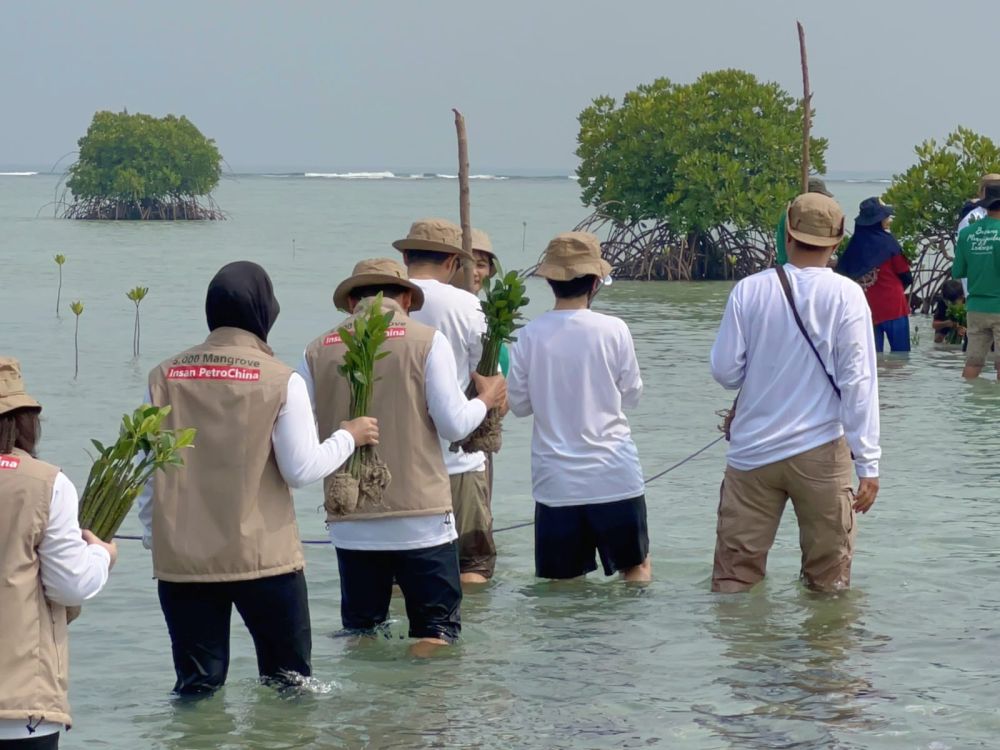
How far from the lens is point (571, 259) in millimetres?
7086

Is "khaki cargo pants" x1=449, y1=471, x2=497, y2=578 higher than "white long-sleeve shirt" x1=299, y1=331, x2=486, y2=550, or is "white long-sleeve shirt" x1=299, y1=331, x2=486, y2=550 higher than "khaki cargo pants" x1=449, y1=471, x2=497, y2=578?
"white long-sleeve shirt" x1=299, y1=331, x2=486, y2=550

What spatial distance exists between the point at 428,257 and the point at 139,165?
55.1 m

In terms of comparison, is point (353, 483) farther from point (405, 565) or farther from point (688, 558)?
point (688, 558)

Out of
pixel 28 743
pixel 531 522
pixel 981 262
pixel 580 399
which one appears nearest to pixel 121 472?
pixel 28 743

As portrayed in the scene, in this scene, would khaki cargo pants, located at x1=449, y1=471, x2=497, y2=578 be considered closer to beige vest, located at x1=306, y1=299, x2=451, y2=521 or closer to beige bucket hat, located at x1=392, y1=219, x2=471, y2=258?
beige bucket hat, located at x1=392, y1=219, x2=471, y2=258

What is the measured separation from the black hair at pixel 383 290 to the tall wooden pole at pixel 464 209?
0.71 m

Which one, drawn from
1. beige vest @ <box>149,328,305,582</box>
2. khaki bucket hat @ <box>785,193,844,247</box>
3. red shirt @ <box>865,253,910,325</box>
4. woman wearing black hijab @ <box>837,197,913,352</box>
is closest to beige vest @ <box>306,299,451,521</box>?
beige vest @ <box>149,328,305,582</box>

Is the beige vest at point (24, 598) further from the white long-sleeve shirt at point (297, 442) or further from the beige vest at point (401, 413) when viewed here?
the beige vest at point (401, 413)

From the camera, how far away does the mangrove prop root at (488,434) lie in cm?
667

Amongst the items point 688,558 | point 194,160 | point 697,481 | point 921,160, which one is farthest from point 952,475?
point 194,160

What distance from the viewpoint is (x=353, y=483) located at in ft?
19.5

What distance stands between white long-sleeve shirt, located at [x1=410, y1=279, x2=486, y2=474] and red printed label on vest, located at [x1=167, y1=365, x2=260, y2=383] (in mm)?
1747

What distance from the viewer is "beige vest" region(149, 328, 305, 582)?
→ 5293 millimetres

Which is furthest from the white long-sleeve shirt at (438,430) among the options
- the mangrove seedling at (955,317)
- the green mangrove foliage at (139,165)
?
the green mangrove foliage at (139,165)
